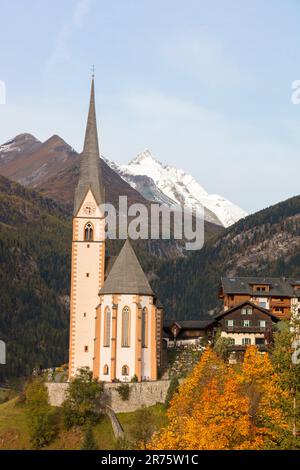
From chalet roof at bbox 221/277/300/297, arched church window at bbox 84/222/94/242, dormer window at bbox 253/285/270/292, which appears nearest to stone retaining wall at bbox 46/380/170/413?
arched church window at bbox 84/222/94/242

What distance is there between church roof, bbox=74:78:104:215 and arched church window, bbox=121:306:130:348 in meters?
15.9

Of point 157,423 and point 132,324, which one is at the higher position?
point 132,324

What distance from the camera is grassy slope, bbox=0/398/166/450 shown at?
8694cm

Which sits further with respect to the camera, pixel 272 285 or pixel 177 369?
pixel 272 285

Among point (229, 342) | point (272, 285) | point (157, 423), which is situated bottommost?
point (157, 423)

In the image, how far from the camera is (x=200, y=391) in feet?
257

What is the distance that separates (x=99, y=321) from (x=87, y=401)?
49.2 ft

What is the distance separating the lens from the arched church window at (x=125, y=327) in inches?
4072

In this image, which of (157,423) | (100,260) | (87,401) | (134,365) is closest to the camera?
(157,423)

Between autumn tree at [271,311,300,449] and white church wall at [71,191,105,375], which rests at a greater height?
white church wall at [71,191,105,375]

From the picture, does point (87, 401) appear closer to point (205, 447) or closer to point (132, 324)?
point (132, 324)

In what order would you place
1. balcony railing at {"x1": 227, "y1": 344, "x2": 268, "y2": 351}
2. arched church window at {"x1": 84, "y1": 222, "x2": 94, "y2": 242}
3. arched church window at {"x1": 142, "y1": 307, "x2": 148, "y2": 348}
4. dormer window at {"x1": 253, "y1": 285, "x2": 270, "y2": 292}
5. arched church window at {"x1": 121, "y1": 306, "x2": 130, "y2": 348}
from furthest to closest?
1. dormer window at {"x1": 253, "y1": 285, "x2": 270, "y2": 292}
2. arched church window at {"x1": 84, "y1": 222, "x2": 94, "y2": 242}
3. balcony railing at {"x1": 227, "y1": 344, "x2": 268, "y2": 351}
4. arched church window at {"x1": 142, "y1": 307, "x2": 148, "y2": 348}
5. arched church window at {"x1": 121, "y1": 306, "x2": 130, "y2": 348}

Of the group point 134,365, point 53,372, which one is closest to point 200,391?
point 134,365

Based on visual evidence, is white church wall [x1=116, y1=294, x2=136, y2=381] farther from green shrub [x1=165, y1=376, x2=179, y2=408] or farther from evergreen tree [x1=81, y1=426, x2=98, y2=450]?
evergreen tree [x1=81, y1=426, x2=98, y2=450]
